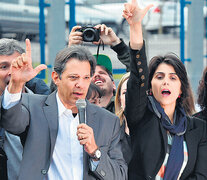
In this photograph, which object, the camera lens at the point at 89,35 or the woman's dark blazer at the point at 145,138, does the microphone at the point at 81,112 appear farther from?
the camera lens at the point at 89,35

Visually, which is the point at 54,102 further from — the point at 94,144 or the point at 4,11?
the point at 4,11

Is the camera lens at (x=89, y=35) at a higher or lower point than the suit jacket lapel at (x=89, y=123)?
higher

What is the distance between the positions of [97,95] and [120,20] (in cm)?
233

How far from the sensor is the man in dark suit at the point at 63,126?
2336 millimetres

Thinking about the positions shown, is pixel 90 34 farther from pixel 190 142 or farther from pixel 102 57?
pixel 190 142

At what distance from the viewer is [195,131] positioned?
3092mm

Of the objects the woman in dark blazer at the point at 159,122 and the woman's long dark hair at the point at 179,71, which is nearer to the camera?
the woman in dark blazer at the point at 159,122

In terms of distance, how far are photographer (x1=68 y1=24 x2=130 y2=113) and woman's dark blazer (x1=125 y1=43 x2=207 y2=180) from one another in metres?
0.75

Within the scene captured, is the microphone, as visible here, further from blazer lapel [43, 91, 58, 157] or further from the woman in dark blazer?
the woman in dark blazer

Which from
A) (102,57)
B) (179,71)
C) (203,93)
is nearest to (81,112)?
(179,71)

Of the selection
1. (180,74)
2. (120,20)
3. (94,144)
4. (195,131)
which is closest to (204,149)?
(195,131)

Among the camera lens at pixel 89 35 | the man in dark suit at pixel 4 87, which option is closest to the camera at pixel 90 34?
the camera lens at pixel 89 35

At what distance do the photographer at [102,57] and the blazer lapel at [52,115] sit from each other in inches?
33.9

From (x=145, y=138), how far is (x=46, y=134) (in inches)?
31.5
